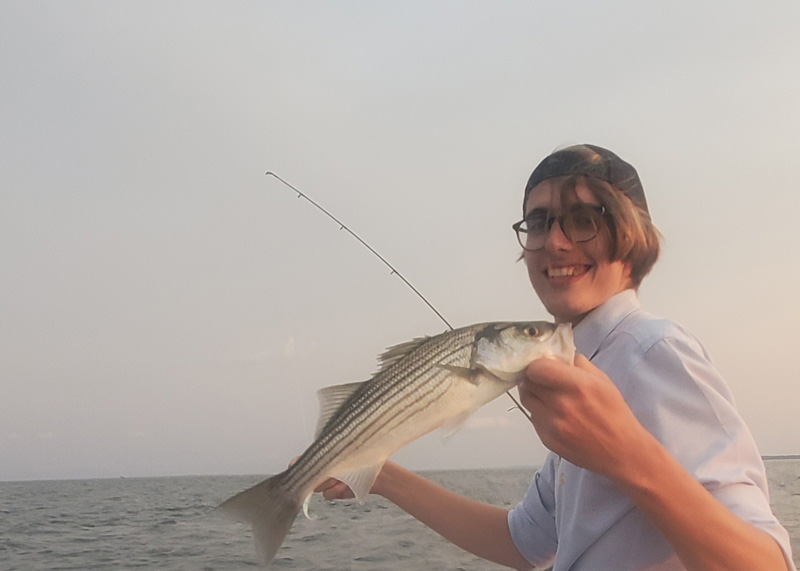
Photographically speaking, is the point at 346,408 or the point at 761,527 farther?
the point at 346,408

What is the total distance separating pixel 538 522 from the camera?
3.44m

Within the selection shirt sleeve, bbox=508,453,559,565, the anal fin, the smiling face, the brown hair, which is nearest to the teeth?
the smiling face

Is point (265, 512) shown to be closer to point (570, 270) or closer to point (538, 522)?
point (538, 522)

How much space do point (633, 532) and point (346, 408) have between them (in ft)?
4.56

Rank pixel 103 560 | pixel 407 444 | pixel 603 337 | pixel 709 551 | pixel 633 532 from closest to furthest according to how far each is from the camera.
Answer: pixel 709 551 → pixel 633 532 → pixel 603 337 → pixel 407 444 → pixel 103 560

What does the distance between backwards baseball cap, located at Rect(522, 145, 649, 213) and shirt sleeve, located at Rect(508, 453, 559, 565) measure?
1.44 meters

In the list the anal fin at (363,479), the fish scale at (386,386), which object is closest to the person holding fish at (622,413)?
the fish scale at (386,386)

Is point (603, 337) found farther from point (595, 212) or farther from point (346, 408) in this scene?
point (346, 408)

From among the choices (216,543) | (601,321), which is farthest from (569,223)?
(216,543)

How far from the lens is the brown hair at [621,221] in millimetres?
2764

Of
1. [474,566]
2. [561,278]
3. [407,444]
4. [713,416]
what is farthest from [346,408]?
[474,566]

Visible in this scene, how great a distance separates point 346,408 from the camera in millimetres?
3045

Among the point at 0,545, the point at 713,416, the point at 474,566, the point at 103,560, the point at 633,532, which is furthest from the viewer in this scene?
the point at 0,545

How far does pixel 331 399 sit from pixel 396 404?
20.3 inches
